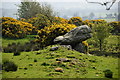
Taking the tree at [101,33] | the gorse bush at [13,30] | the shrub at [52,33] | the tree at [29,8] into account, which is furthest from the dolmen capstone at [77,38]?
the tree at [29,8]

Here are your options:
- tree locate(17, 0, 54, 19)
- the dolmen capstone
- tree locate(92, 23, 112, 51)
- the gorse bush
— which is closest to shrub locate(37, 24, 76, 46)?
the dolmen capstone

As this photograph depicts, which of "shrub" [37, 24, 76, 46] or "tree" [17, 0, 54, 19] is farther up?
"tree" [17, 0, 54, 19]

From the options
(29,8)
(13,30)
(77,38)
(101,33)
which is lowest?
(77,38)

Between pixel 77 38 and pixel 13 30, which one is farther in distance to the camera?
pixel 13 30

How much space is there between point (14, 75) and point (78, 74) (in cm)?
558

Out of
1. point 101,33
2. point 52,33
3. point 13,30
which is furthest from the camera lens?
point 13,30

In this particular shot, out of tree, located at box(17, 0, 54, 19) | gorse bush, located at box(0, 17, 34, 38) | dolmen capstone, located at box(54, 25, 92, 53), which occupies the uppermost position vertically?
tree, located at box(17, 0, 54, 19)

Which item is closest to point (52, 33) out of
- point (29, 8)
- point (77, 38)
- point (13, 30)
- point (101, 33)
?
point (77, 38)

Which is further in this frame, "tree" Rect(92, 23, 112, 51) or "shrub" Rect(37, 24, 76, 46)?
"tree" Rect(92, 23, 112, 51)

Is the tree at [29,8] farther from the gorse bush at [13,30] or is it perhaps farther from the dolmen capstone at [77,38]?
the dolmen capstone at [77,38]

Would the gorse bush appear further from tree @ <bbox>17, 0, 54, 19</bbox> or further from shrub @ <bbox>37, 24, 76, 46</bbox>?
tree @ <bbox>17, 0, 54, 19</bbox>

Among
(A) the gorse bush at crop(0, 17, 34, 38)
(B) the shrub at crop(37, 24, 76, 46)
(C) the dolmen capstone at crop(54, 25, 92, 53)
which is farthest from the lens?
(A) the gorse bush at crop(0, 17, 34, 38)

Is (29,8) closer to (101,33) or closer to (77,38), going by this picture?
(101,33)

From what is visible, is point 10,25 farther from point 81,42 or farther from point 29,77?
point 29,77
